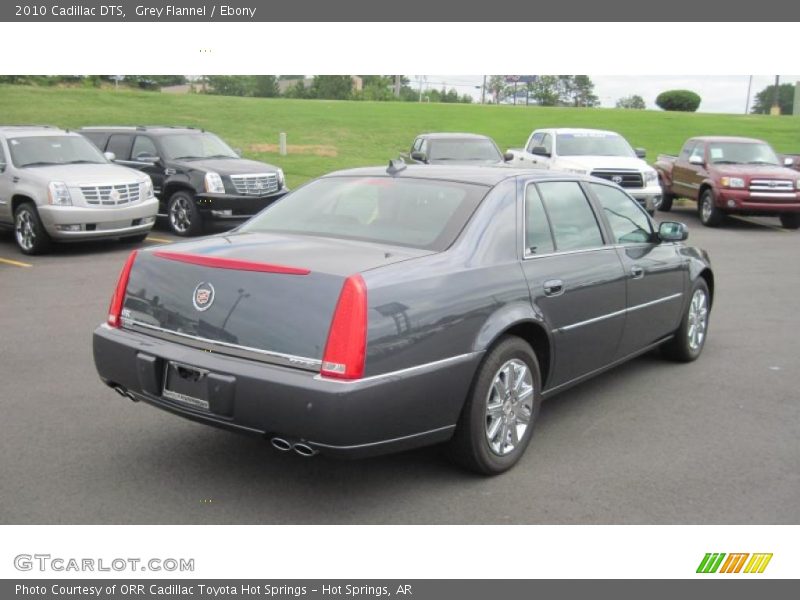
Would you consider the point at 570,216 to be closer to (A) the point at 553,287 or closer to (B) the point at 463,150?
(A) the point at 553,287

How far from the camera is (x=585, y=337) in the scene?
205 inches

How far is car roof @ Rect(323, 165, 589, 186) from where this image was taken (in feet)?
16.6

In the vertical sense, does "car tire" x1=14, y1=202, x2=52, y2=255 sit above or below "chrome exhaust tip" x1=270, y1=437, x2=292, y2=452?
below

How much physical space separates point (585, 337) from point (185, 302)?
2.50m

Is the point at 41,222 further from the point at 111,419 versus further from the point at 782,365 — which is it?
the point at 782,365

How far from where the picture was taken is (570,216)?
544 cm

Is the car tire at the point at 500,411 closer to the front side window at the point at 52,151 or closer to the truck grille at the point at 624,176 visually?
the front side window at the point at 52,151

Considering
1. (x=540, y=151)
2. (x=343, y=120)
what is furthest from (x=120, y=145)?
(x=343, y=120)

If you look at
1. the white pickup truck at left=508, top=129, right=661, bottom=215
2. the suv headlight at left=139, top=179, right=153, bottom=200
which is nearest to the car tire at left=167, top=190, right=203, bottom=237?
the suv headlight at left=139, top=179, right=153, bottom=200

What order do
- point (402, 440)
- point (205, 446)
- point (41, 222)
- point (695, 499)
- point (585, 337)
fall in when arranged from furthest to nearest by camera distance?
point (41, 222) → point (585, 337) → point (205, 446) → point (695, 499) → point (402, 440)

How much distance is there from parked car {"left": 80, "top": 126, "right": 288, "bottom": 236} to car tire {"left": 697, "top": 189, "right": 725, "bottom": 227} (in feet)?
29.3

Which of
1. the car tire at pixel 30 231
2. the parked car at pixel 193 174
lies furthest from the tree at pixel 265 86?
the car tire at pixel 30 231

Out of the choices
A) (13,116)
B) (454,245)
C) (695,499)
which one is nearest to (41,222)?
(454,245)

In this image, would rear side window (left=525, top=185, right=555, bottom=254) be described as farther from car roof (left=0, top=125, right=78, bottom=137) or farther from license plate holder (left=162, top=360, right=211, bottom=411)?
car roof (left=0, top=125, right=78, bottom=137)
